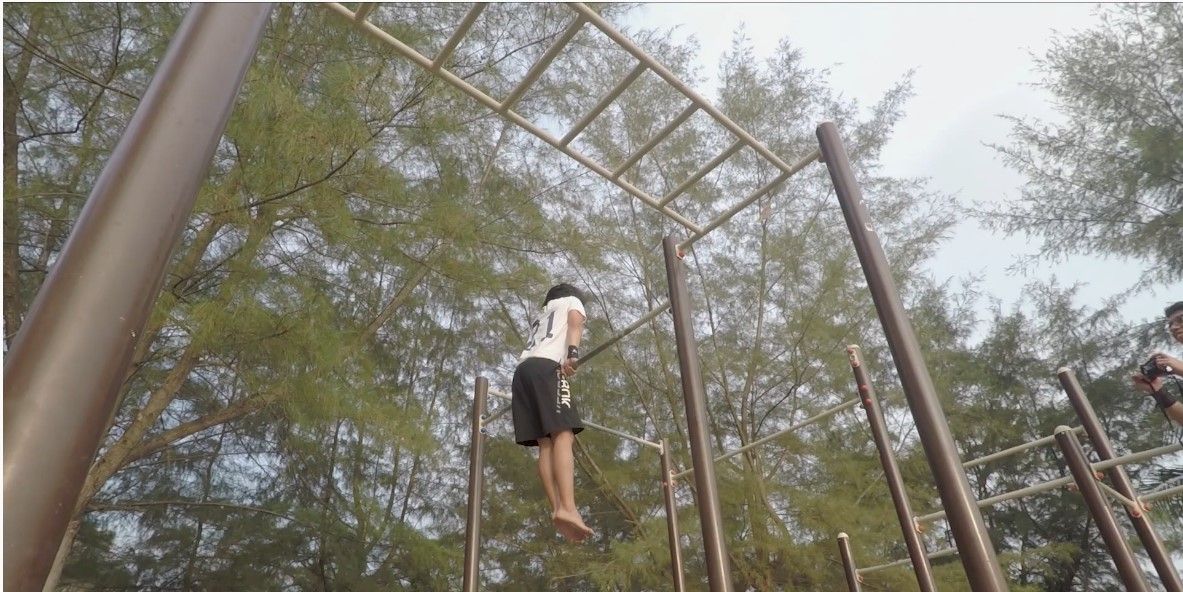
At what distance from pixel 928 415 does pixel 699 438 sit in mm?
733

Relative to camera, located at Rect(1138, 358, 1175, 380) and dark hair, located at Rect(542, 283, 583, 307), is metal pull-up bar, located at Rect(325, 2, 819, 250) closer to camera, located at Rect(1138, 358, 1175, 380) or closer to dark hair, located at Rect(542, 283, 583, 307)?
dark hair, located at Rect(542, 283, 583, 307)

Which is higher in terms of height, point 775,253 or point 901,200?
point 901,200

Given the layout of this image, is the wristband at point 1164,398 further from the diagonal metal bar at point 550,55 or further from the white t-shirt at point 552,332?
the diagonal metal bar at point 550,55

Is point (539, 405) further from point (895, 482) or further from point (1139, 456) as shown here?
point (1139, 456)

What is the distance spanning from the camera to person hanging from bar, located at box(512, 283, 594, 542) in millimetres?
2146

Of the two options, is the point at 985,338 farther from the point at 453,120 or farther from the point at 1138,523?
the point at 453,120

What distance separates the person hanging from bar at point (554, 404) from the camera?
2146 millimetres

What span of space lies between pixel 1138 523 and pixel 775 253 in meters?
A: 4.58

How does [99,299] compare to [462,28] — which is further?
[462,28]

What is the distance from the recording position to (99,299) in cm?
81

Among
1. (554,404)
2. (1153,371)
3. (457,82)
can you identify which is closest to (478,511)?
(554,404)

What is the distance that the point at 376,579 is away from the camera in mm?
6477

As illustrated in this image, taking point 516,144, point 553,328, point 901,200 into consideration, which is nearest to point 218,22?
point 553,328

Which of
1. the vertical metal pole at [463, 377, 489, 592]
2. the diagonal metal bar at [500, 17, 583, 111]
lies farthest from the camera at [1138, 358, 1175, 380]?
the vertical metal pole at [463, 377, 489, 592]
